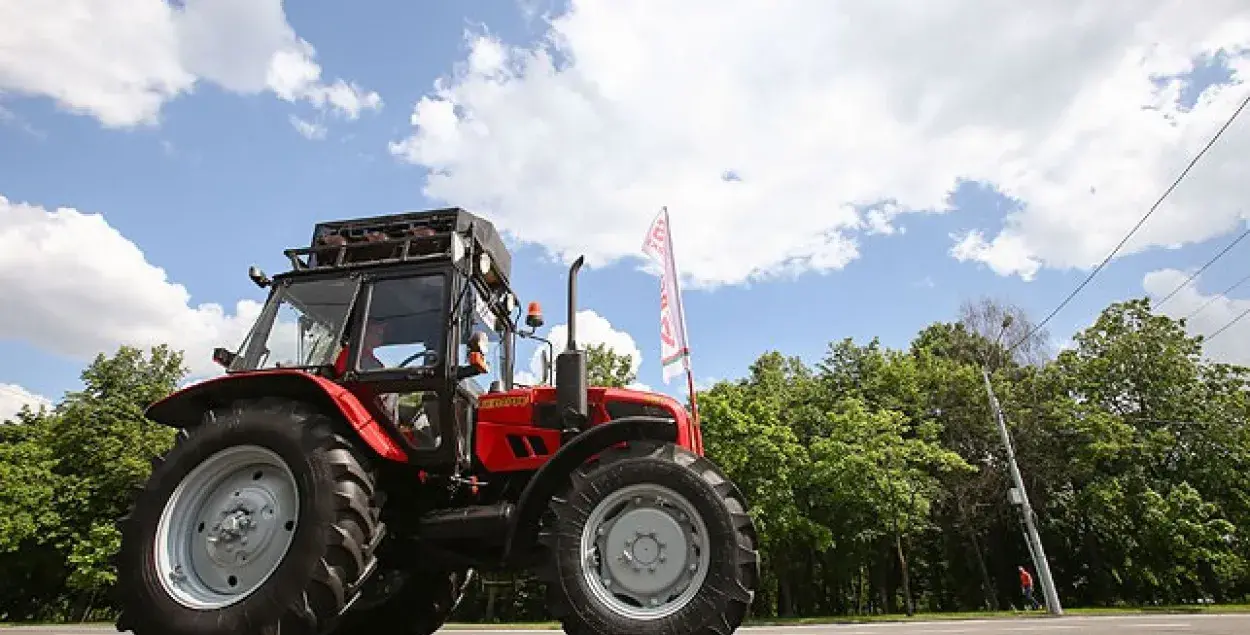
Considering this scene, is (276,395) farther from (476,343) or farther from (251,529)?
(476,343)

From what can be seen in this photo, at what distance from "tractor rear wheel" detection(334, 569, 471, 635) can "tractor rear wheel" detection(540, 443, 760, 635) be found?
1.65 metres

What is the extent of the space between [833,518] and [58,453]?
3376cm

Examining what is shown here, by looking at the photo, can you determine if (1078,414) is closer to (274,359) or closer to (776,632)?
(776,632)

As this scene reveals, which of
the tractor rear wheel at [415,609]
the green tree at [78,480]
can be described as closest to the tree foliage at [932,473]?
the green tree at [78,480]

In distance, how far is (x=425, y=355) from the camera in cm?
489

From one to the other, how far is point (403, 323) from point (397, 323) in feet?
0.16

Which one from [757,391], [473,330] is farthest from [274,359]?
[757,391]

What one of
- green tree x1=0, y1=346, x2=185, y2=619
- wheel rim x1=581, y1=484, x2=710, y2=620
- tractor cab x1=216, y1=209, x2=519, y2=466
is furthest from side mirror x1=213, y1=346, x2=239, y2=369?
green tree x1=0, y1=346, x2=185, y2=619

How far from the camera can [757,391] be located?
105 ft

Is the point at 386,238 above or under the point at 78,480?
under

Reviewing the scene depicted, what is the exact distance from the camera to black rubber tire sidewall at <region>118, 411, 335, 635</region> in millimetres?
3900

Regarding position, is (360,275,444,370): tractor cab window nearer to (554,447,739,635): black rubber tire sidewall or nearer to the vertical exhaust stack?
the vertical exhaust stack

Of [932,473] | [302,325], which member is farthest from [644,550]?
[932,473]

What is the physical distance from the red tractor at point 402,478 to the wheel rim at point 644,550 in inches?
0.4
